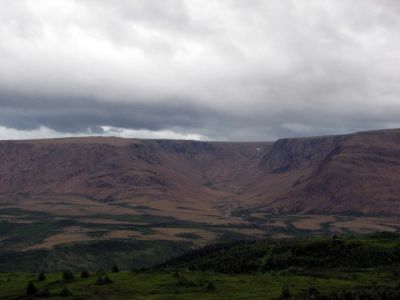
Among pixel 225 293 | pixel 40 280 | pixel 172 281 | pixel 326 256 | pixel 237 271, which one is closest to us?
pixel 225 293

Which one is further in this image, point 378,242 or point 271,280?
point 378,242

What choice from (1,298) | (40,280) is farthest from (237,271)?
(1,298)

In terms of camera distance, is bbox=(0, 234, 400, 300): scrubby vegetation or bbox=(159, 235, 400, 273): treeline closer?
bbox=(0, 234, 400, 300): scrubby vegetation

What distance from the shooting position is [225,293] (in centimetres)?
7162

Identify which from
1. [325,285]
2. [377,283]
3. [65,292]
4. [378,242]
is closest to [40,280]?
[65,292]

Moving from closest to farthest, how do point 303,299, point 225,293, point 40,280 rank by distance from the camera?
point 303,299 → point 225,293 → point 40,280

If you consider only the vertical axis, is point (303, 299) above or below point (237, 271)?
above

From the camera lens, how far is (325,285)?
2933 inches

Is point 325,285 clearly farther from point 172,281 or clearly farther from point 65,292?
point 65,292

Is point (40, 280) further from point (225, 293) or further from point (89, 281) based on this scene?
point (225, 293)

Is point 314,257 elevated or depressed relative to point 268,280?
depressed

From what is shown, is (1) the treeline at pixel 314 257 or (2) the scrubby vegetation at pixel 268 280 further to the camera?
(1) the treeline at pixel 314 257

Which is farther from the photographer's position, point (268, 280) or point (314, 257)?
point (314, 257)

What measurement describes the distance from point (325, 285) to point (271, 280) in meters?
12.4
